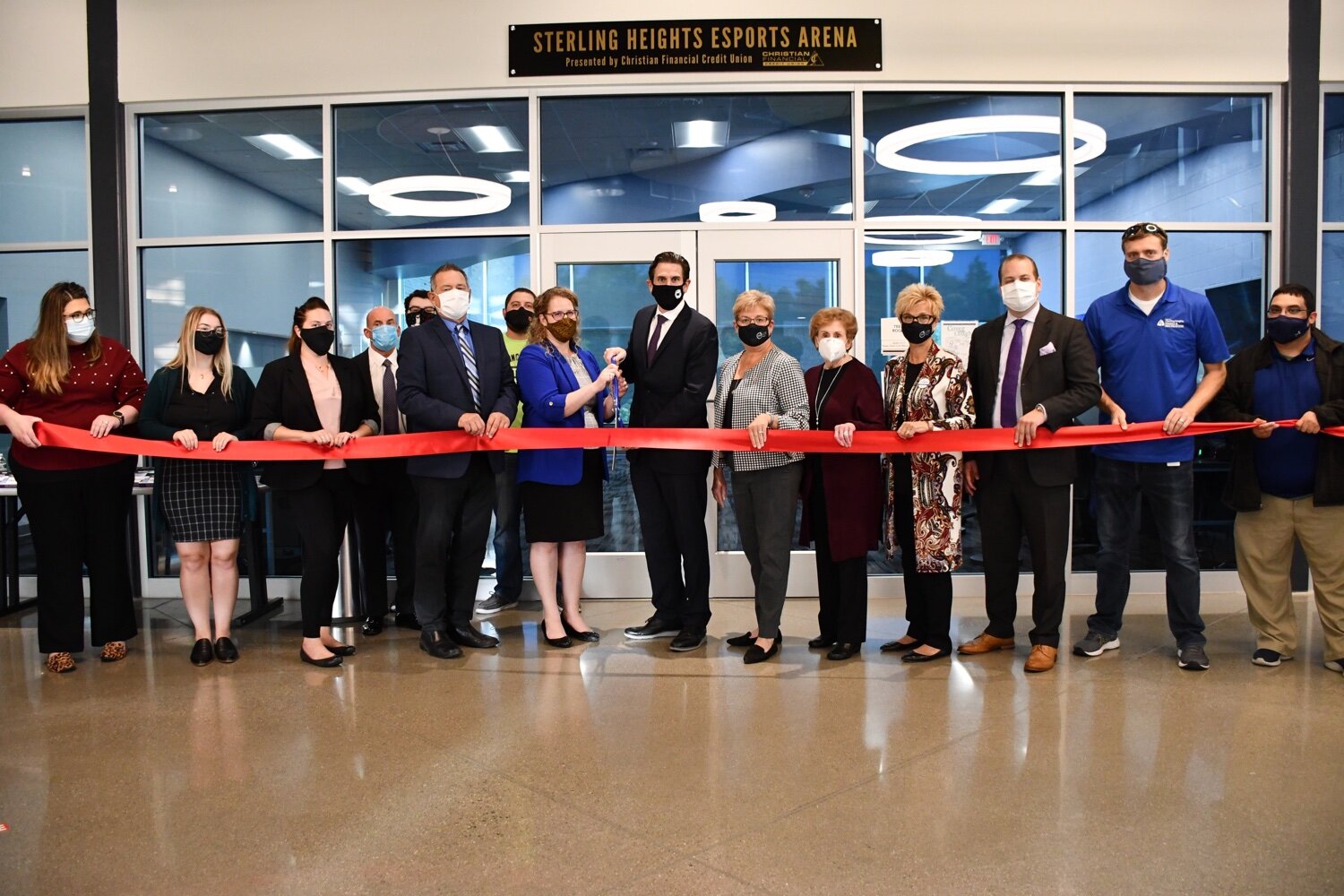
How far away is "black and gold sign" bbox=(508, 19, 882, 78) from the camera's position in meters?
5.64

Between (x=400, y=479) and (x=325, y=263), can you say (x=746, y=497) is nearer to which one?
(x=400, y=479)

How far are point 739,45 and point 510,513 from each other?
3.01 meters

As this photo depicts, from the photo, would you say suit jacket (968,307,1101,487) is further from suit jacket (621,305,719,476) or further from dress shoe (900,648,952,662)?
suit jacket (621,305,719,476)

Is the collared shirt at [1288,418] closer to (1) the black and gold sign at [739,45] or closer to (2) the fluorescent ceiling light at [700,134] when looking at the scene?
(1) the black and gold sign at [739,45]

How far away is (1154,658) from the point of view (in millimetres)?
4293

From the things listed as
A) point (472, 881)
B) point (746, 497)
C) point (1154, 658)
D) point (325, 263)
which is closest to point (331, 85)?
point (325, 263)

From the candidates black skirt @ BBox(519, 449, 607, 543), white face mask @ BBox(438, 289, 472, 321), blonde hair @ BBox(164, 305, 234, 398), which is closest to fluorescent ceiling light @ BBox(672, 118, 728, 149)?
white face mask @ BBox(438, 289, 472, 321)

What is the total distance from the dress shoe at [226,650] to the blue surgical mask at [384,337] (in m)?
1.59

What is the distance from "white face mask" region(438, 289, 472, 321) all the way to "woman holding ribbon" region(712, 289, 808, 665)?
1.23 meters

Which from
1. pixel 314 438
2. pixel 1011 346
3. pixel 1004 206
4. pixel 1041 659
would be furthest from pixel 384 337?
pixel 1004 206

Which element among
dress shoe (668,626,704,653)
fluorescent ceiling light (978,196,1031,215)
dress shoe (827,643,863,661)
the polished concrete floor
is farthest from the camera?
fluorescent ceiling light (978,196,1031,215)

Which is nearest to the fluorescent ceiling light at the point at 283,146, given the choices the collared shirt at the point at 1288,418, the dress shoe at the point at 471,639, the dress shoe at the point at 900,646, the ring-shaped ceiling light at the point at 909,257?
the dress shoe at the point at 471,639

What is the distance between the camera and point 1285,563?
4.25 metres

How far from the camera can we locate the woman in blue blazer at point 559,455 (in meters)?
4.46
